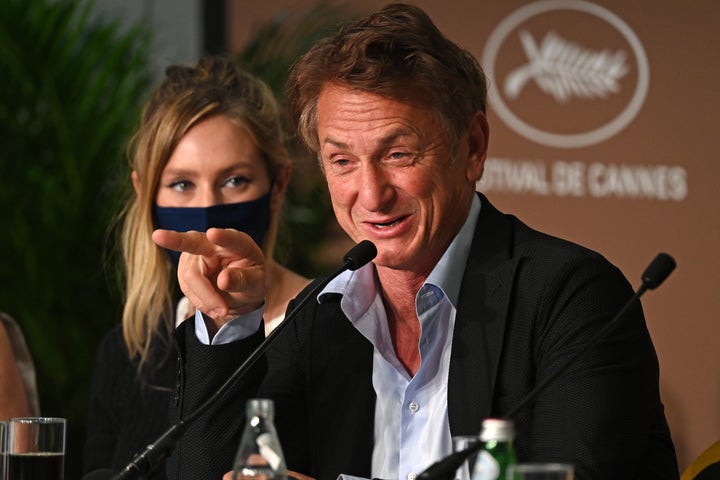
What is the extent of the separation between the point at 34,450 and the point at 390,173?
744 mm

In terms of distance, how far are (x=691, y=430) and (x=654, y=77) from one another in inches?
46.1

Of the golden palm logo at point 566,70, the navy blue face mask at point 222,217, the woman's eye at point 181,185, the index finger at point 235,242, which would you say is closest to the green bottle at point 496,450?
the index finger at point 235,242

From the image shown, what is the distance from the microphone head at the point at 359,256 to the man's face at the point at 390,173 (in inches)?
8.8

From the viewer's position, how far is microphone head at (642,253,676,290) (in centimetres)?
153

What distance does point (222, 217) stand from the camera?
9.08ft

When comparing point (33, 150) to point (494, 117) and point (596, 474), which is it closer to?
point (494, 117)

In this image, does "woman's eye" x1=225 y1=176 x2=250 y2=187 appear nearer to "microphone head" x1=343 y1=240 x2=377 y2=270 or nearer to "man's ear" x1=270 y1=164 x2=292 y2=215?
"man's ear" x1=270 y1=164 x2=292 y2=215

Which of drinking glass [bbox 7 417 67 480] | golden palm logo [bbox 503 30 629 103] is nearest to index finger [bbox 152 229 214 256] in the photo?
drinking glass [bbox 7 417 67 480]

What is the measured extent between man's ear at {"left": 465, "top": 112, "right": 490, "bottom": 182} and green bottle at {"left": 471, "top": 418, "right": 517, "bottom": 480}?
85 centimetres

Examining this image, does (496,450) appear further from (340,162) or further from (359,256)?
(340,162)

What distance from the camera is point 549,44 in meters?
4.04

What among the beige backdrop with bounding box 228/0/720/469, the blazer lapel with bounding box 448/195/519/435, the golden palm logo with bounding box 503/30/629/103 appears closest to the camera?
the blazer lapel with bounding box 448/195/519/435

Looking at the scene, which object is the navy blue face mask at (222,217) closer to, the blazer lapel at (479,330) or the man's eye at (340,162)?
the man's eye at (340,162)

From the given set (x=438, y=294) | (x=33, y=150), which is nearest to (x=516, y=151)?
(x=33, y=150)
